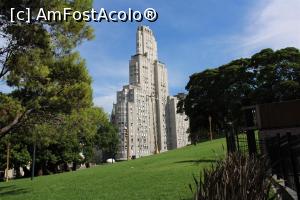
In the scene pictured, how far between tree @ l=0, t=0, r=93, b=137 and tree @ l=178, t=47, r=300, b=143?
2670 cm

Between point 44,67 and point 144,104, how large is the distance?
438 ft

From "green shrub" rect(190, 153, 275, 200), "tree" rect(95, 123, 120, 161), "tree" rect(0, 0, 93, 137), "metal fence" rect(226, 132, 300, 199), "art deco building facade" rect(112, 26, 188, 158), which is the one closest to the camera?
"green shrub" rect(190, 153, 275, 200)

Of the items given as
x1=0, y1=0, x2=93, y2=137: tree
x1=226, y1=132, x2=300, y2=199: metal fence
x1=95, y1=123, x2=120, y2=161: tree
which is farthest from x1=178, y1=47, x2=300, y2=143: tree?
x1=226, y1=132, x2=300, y2=199: metal fence

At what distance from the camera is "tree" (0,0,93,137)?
14.4m

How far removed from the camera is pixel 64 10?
47.5 feet

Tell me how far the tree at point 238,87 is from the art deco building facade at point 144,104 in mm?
75516

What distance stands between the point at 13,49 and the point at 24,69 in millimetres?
865

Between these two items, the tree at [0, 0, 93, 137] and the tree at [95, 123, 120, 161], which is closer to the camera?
the tree at [0, 0, 93, 137]

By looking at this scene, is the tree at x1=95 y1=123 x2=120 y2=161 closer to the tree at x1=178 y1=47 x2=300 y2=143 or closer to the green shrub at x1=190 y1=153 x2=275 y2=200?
the tree at x1=178 y1=47 x2=300 y2=143

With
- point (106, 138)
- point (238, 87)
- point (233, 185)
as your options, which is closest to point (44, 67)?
point (233, 185)

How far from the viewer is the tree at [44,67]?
14.4 metres

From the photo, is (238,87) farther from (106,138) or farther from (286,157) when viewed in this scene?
(286,157)

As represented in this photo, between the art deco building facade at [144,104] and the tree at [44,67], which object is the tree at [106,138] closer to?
the art deco building facade at [144,104]

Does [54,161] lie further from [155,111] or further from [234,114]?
[155,111]
